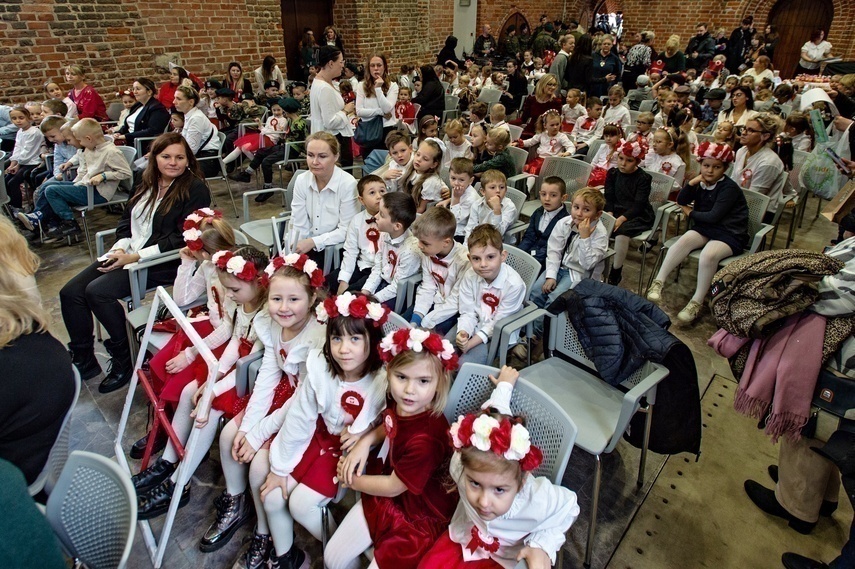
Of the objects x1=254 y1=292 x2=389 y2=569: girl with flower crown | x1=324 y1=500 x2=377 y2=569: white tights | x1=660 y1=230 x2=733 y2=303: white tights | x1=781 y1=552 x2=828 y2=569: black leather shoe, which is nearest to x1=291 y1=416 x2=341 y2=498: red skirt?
x1=254 y1=292 x2=389 y2=569: girl with flower crown

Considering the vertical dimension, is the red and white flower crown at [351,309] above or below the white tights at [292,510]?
above

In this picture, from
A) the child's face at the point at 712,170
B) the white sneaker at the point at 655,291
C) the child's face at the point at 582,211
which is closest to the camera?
the child's face at the point at 582,211

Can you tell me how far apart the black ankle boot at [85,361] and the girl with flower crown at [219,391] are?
3.48ft

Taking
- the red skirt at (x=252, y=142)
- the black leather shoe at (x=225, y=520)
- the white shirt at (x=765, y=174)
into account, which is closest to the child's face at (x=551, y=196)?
the white shirt at (x=765, y=174)

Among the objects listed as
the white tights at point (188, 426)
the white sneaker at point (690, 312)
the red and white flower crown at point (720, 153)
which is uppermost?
the red and white flower crown at point (720, 153)

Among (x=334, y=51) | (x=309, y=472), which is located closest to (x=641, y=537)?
(x=309, y=472)

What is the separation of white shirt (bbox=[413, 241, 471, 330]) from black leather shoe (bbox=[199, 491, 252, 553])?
1.20 metres

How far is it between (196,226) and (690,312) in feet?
A: 10.5

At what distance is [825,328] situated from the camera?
189 centimetres

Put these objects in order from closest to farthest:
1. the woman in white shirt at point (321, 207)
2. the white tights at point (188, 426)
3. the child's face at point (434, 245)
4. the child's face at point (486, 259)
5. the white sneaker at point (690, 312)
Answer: the white tights at point (188, 426) → the child's face at point (486, 259) → the child's face at point (434, 245) → the woman in white shirt at point (321, 207) → the white sneaker at point (690, 312)

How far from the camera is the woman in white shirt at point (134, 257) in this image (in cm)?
291

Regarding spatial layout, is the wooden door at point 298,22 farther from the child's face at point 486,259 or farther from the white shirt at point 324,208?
the child's face at point 486,259

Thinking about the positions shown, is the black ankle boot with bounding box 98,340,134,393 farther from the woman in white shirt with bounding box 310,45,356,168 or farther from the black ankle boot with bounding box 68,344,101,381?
the woman in white shirt with bounding box 310,45,356,168

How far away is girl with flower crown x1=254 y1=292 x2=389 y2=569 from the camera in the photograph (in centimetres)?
187
